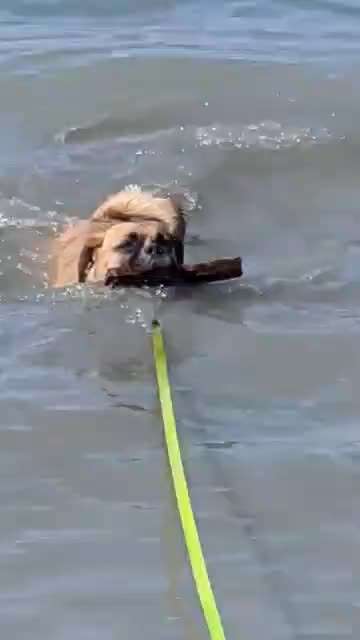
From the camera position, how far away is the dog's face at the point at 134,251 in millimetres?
7074

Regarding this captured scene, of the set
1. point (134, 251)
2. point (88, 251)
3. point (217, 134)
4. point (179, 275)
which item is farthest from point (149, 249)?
point (217, 134)

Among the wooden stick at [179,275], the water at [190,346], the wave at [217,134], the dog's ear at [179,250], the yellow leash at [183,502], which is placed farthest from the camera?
the wave at [217,134]

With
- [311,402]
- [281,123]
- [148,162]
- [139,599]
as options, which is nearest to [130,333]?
[311,402]

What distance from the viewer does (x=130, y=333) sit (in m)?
6.89

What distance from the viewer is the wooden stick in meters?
7.01

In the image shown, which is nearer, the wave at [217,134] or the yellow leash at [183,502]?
the yellow leash at [183,502]

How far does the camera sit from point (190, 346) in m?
6.80

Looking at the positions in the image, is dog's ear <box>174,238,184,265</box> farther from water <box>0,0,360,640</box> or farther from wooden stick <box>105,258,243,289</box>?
water <box>0,0,360,640</box>

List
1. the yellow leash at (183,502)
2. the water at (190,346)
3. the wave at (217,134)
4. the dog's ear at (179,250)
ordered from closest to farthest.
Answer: the yellow leash at (183,502) → the water at (190,346) → the dog's ear at (179,250) → the wave at (217,134)

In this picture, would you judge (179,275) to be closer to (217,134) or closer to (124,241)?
(124,241)

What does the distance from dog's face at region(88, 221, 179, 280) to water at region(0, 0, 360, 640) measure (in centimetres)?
13

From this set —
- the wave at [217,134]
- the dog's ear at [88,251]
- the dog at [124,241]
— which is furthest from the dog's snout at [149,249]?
the wave at [217,134]

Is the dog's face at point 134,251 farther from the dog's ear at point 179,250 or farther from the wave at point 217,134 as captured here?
the wave at point 217,134

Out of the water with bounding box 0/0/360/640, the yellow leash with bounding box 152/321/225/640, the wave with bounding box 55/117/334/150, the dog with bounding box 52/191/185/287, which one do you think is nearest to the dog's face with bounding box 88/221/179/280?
the dog with bounding box 52/191/185/287
